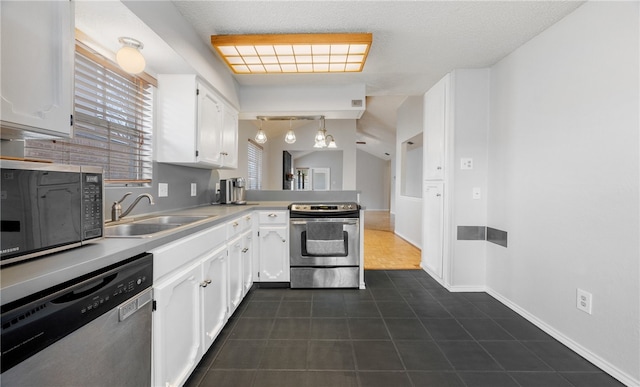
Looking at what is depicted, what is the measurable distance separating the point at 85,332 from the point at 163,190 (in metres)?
1.47

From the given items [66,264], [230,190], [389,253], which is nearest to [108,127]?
[66,264]

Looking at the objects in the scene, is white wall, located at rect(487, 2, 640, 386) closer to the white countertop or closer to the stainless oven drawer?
the stainless oven drawer

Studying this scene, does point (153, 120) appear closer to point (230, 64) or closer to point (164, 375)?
point (230, 64)

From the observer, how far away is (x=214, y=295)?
1728mm

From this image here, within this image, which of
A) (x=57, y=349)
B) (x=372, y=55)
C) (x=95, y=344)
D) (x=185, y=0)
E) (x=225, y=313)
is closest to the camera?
(x=57, y=349)

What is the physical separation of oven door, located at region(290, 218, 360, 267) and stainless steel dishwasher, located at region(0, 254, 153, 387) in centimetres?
171

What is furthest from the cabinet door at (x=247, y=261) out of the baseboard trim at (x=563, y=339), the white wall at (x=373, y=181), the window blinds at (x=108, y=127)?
the white wall at (x=373, y=181)

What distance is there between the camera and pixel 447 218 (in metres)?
2.79

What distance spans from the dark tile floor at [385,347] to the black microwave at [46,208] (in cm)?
106

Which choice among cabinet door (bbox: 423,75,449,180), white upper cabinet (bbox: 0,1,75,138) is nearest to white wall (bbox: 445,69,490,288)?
cabinet door (bbox: 423,75,449,180)

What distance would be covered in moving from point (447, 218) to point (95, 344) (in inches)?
111

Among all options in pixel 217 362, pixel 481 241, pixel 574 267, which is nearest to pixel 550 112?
pixel 574 267

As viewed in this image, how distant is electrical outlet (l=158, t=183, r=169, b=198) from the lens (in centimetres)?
206

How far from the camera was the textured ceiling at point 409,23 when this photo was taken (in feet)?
5.86
